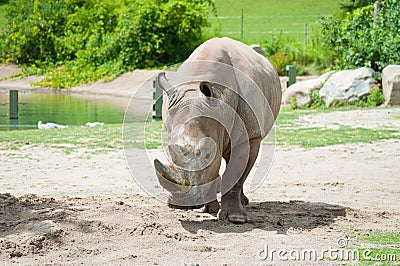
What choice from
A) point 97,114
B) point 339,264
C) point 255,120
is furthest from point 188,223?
point 97,114

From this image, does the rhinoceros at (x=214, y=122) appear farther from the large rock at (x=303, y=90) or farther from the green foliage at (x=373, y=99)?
the large rock at (x=303, y=90)

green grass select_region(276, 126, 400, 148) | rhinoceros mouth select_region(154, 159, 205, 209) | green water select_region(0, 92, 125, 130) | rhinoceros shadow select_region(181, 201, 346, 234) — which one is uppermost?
rhinoceros mouth select_region(154, 159, 205, 209)

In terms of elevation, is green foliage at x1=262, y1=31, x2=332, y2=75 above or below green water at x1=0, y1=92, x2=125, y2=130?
above

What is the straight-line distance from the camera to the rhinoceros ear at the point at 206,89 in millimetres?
5586

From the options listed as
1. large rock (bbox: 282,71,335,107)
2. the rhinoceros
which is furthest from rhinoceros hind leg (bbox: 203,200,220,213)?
large rock (bbox: 282,71,335,107)

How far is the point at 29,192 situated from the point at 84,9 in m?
25.7

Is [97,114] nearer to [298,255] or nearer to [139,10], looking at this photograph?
[139,10]

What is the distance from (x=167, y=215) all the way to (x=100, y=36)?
2537 cm

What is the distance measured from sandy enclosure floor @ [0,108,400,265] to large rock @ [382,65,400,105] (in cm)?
675

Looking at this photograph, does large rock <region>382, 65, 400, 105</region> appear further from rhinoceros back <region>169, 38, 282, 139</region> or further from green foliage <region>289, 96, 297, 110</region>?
rhinoceros back <region>169, 38, 282, 139</region>

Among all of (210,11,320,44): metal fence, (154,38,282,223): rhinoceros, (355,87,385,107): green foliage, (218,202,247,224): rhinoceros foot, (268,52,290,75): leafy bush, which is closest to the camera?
(154,38,282,223): rhinoceros

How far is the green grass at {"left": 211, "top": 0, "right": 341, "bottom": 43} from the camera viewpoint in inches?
1569

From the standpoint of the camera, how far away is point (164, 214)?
20.7 feet

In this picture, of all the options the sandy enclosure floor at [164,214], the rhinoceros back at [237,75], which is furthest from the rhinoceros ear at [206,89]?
the sandy enclosure floor at [164,214]
